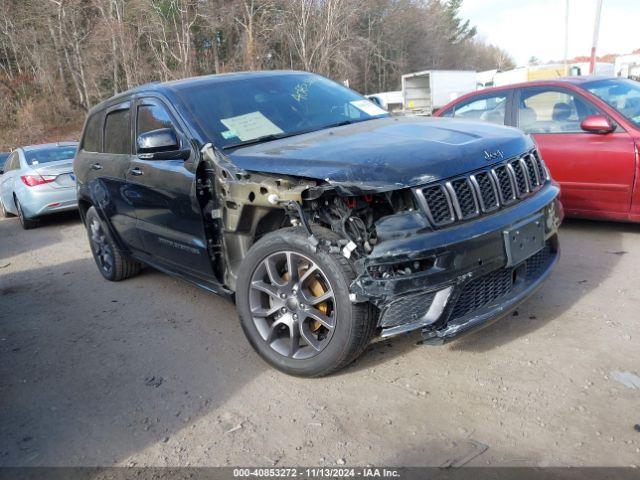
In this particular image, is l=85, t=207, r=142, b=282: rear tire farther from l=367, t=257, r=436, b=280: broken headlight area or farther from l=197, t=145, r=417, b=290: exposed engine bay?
l=367, t=257, r=436, b=280: broken headlight area

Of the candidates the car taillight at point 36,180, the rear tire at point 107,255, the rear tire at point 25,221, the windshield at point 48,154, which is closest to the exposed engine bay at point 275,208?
the rear tire at point 107,255

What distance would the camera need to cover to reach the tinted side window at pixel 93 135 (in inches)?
205

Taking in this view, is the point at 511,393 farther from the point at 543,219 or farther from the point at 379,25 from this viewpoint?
the point at 379,25

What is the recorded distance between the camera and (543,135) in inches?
226

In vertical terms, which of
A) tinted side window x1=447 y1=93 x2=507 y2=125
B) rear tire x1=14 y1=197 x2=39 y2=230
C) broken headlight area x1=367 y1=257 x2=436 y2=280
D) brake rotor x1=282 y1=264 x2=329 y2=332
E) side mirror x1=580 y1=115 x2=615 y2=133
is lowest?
rear tire x1=14 y1=197 x2=39 y2=230

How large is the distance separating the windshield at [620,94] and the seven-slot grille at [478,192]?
8.77ft

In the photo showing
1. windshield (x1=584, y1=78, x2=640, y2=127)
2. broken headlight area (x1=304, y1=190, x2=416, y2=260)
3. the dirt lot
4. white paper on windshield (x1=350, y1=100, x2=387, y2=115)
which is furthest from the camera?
windshield (x1=584, y1=78, x2=640, y2=127)

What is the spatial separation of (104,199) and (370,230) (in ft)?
10.7

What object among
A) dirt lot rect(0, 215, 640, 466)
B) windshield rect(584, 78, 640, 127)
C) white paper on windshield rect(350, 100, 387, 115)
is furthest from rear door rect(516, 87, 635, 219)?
white paper on windshield rect(350, 100, 387, 115)

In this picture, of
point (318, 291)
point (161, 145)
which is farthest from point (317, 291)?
point (161, 145)

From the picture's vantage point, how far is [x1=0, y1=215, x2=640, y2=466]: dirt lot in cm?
249

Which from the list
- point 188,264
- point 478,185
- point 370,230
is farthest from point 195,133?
point 478,185

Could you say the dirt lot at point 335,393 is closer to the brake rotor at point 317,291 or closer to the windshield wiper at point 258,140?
the brake rotor at point 317,291

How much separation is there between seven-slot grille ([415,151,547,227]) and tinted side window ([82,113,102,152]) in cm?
373
